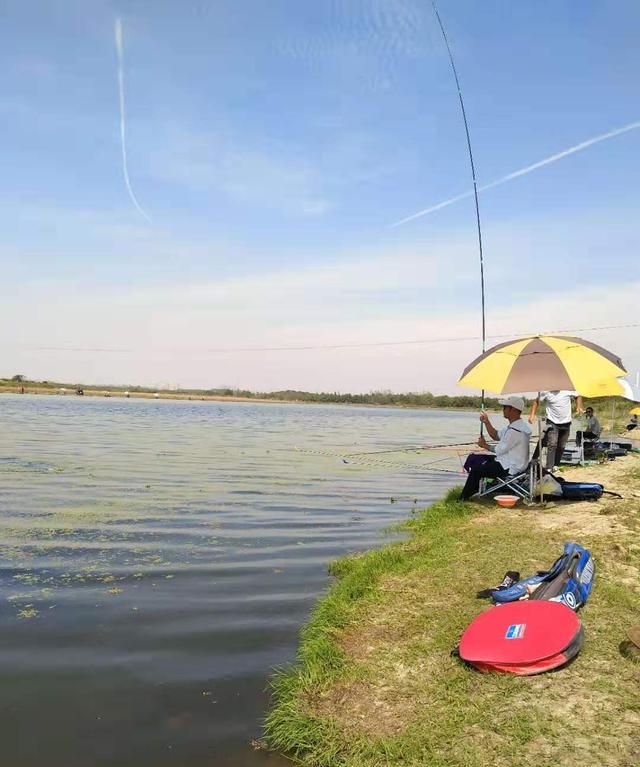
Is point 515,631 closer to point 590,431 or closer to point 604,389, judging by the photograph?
point 604,389

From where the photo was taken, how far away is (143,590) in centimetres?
843

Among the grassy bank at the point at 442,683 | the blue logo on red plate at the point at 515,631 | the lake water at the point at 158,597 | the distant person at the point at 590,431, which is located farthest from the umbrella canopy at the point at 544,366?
the distant person at the point at 590,431

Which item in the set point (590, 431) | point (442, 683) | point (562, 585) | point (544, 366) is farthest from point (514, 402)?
point (590, 431)

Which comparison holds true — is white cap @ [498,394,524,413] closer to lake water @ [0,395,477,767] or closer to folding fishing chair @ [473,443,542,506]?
folding fishing chair @ [473,443,542,506]

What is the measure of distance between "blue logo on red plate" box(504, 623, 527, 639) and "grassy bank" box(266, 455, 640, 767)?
15.9 inches

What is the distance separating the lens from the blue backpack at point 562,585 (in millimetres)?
6328

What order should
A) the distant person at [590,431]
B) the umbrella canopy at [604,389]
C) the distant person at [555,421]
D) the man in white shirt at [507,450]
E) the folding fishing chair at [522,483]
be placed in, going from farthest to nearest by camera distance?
the distant person at [590,431] → the distant person at [555,421] → the folding fishing chair at [522,483] → the man in white shirt at [507,450] → the umbrella canopy at [604,389]

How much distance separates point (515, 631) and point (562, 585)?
3.91 feet

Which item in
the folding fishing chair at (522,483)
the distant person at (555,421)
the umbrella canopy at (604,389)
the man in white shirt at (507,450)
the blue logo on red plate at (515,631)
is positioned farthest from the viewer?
the distant person at (555,421)

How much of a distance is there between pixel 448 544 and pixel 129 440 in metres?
24.8

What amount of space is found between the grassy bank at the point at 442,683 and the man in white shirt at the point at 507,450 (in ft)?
10.7

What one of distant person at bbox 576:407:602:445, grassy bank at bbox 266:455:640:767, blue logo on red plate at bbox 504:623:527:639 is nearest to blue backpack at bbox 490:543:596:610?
grassy bank at bbox 266:455:640:767

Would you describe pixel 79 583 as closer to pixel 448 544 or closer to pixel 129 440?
pixel 448 544

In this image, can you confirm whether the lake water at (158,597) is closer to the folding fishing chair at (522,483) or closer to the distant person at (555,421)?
the folding fishing chair at (522,483)
